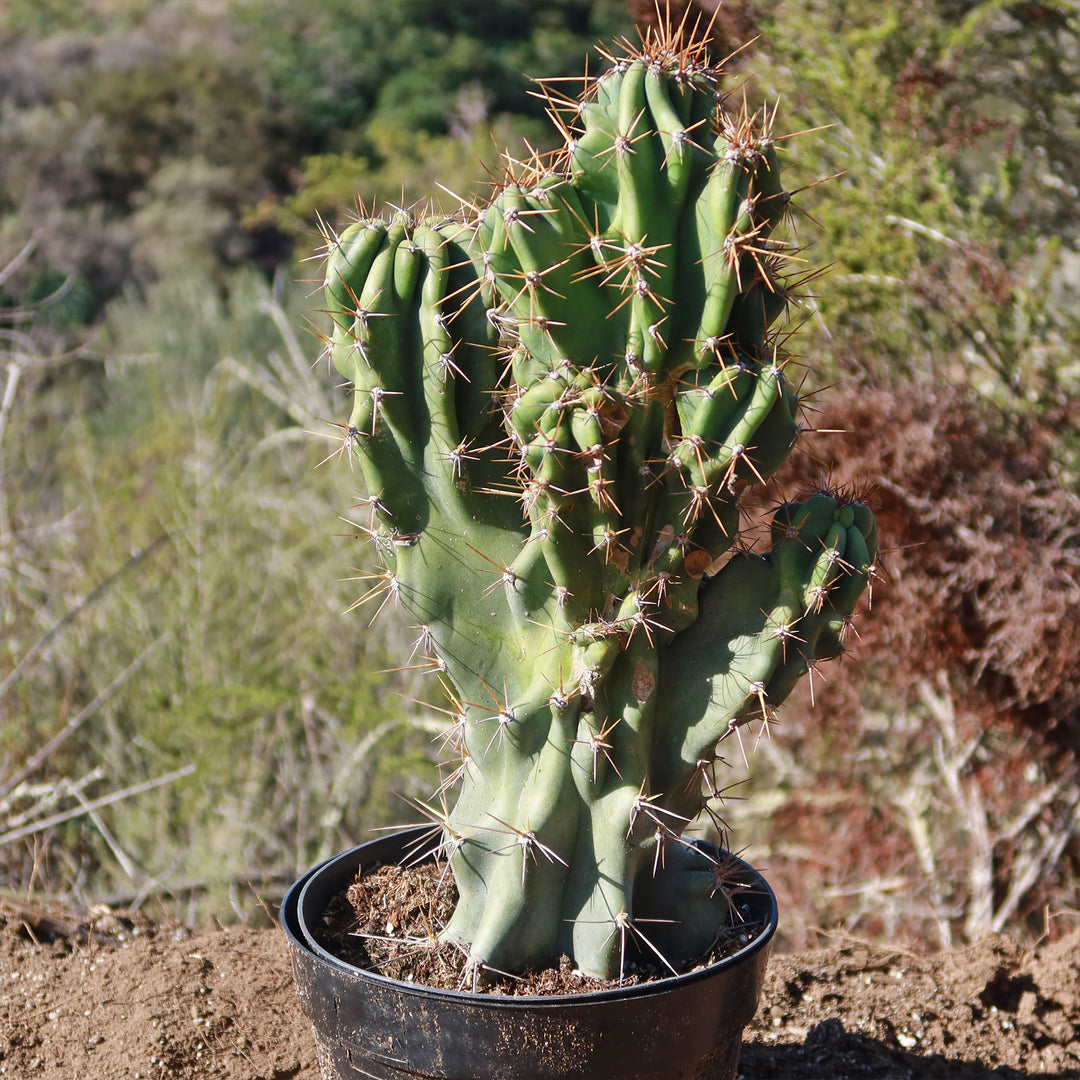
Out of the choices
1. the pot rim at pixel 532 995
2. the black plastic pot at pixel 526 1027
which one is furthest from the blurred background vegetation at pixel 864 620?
the black plastic pot at pixel 526 1027

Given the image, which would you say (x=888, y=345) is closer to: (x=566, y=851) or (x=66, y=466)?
(x=566, y=851)

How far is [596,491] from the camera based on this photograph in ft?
5.31

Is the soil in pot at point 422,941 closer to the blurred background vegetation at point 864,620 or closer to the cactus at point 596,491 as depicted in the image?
the cactus at point 596,491

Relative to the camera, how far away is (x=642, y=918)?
186 centimetres

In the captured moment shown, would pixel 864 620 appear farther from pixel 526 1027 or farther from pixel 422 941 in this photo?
pixel 526 1027

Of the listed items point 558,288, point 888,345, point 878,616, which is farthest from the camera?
point 888,345

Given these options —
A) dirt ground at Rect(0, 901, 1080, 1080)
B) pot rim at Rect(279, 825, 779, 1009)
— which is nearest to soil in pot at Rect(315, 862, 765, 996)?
pot rim at Rect(279, 825, 779, 1009)

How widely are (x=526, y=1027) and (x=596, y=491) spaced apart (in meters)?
0.76

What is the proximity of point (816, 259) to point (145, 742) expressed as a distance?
2.97 meters

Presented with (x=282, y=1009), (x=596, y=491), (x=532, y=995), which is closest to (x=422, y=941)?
(x=532, y=995)

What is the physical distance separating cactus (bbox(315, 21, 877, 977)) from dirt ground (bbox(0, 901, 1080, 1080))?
1.99 ft

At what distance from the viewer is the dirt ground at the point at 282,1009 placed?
2.08 metres

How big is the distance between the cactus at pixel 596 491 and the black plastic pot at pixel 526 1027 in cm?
12

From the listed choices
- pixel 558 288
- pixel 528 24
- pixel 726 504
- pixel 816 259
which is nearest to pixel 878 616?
pixel 816 259
